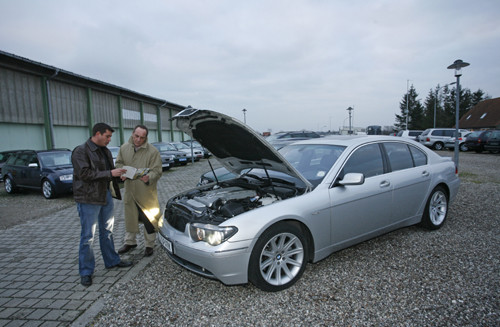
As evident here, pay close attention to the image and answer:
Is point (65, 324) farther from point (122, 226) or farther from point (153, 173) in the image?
point (122, 226)

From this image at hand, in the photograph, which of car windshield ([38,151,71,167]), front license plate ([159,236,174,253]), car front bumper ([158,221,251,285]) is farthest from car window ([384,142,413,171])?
car windshield ([38,151,71,167])

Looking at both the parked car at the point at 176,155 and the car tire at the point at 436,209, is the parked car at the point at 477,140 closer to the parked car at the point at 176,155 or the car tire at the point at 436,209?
the parked car at the point at 176,155

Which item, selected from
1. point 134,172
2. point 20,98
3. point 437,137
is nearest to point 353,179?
point 134,172

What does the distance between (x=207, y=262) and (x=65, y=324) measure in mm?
1368

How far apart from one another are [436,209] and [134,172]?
4576mm

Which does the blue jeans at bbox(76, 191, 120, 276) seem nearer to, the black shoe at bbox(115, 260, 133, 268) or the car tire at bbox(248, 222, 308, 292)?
the black shoe at bbox(115, 260, 133, 268)

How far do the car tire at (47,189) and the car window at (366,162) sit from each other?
8.54 m

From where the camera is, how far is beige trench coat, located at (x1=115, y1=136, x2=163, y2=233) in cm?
401

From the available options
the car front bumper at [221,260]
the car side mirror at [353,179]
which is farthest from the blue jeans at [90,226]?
the car side mirror at [353,179]

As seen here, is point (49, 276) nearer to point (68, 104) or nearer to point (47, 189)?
point (47, 189)

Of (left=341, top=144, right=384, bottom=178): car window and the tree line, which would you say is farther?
the tree line

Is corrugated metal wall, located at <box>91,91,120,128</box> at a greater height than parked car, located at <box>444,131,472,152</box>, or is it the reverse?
corrugated metal wall, located at <box>91,91,120,128</box>

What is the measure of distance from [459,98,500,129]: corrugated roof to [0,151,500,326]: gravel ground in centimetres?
5022

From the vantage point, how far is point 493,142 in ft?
63.8
